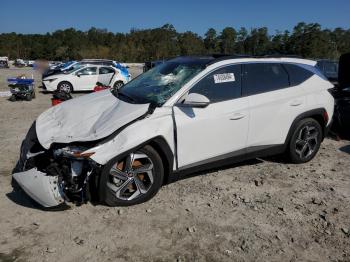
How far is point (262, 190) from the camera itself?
487 cm

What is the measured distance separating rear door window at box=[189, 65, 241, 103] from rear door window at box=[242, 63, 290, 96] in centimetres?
14

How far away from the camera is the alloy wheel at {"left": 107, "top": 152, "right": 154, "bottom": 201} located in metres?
4.12

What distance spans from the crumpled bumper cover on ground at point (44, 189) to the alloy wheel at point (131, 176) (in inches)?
22.3

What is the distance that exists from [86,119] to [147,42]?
108 meters

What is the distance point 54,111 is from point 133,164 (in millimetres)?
1597

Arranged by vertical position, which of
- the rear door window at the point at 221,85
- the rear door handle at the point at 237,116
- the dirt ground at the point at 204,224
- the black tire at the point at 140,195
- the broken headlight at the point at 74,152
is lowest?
the dirt ground at the point at 204,224

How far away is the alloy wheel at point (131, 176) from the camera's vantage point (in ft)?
13.5

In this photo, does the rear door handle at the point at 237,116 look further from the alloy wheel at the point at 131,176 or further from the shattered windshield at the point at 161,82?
the alloy wheel at the point at 131,176

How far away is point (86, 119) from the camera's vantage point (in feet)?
14.6

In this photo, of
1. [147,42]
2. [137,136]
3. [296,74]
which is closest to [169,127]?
[137,136]

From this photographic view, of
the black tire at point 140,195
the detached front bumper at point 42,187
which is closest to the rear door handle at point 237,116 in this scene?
the black tire at point 140,195

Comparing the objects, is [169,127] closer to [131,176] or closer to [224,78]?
[131,176]

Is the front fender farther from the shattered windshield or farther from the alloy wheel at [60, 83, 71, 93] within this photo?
the alloy wheel at [60, 83, 71, 93]

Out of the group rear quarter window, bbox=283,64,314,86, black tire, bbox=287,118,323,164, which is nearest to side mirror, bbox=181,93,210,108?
rear quarter window, bbox=283,64,314,86
